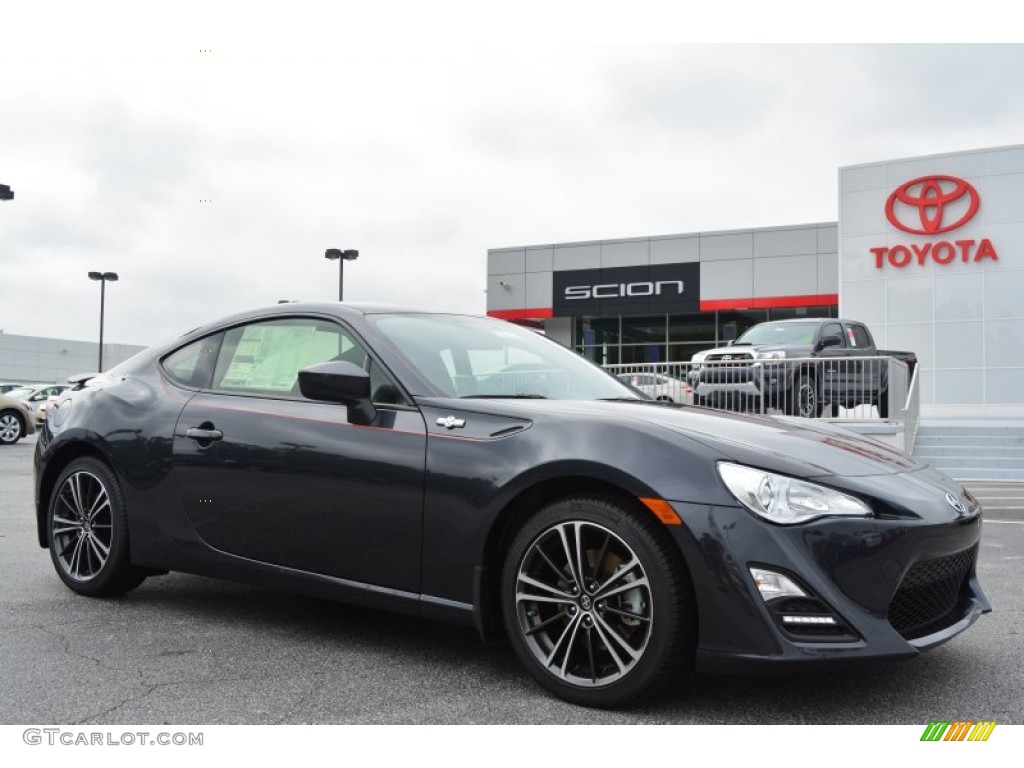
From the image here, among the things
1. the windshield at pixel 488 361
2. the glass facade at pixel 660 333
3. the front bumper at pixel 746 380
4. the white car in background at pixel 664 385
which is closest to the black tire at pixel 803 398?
the front bumper at pixel 746 380

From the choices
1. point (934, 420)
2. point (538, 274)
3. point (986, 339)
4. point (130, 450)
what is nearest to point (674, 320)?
point (538, 274)

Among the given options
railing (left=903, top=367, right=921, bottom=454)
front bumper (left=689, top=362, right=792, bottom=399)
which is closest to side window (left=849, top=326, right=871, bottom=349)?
railing (left=903, top=367, right=921, bottom=454)

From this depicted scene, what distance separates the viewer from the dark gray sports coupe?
2.93 meters

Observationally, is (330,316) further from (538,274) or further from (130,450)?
(538,274)

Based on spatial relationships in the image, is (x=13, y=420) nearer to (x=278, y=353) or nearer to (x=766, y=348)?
(x=766, y=348)

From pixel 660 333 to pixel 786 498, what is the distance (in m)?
36.7

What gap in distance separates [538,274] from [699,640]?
121 feet

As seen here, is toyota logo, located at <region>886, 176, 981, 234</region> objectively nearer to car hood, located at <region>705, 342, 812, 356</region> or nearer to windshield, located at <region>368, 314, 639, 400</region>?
car hood, located at <region>705, 342, 812, 356</region>

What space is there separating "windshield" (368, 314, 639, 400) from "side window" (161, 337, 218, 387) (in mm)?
955

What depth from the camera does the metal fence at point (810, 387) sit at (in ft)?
46.4

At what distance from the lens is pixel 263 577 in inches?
159

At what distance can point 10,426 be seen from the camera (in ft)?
64.5

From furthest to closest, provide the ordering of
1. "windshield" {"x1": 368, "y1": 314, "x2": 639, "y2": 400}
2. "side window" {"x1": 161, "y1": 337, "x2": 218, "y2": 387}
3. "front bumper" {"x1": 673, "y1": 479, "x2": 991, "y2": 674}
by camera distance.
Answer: "side window" {"x1": 161, "y1": 337, "x2": 218, "y2": 387} < "windshield" {"x1": 368, "y1": 314, "x2": 639, "y2": 400} < "front bumper" {"x1": 673, "y1": 479, "x2": 991, "y2": 674}

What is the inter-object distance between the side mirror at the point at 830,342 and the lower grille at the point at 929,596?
38.8 feet
